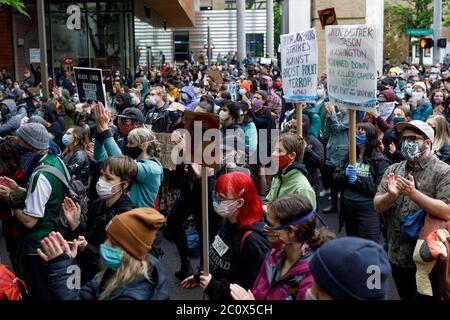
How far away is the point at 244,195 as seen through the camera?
443cm

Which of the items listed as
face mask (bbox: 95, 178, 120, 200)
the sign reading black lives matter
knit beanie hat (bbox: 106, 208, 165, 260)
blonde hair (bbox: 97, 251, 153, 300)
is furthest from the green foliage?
blonde hair (bbox: 97, 251, 153, 300)

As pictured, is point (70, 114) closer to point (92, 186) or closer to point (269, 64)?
point (92, 186)

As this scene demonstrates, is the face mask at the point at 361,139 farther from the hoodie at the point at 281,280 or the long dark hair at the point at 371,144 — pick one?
the hoodie at the point at 281,280

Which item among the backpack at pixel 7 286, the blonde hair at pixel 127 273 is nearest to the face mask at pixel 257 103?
the backpack at pixel 7 286

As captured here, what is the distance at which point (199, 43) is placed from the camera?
6762 cm

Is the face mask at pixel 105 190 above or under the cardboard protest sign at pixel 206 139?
under

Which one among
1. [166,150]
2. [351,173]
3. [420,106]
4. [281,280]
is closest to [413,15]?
[420,106]

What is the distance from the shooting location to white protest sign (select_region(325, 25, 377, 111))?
601 centimetres

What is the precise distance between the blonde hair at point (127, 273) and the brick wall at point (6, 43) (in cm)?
2929

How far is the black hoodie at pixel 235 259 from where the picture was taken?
3971mm

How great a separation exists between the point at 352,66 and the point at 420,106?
595 cm

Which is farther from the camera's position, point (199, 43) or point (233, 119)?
point (199, 43)
